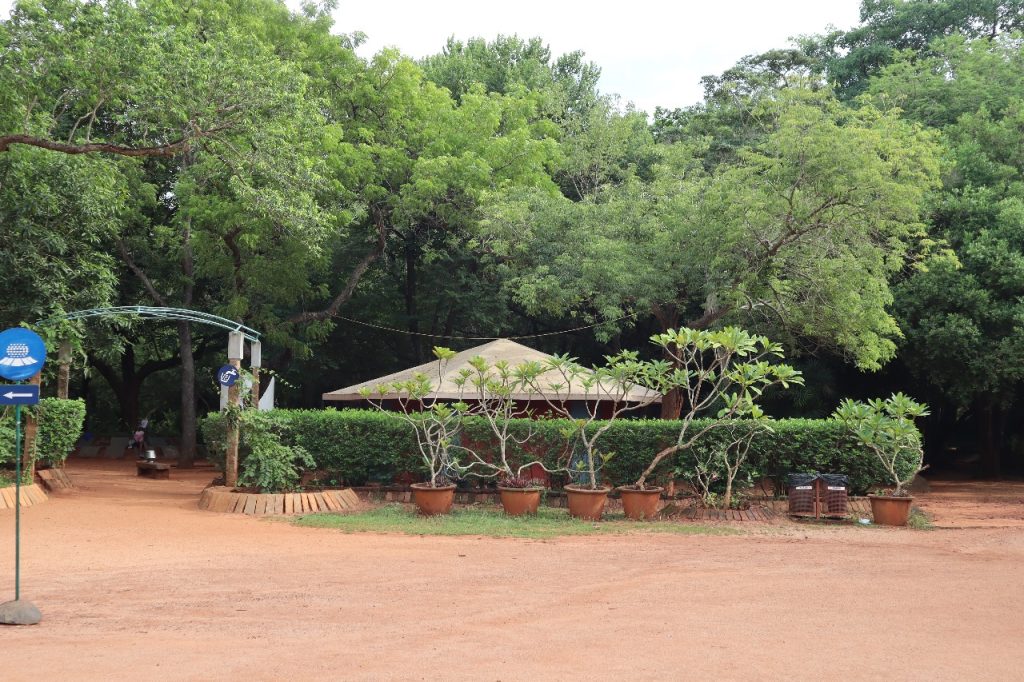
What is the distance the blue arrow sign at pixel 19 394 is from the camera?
689 centimetres

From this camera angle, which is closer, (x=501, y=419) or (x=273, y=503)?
(x=273, y=503)

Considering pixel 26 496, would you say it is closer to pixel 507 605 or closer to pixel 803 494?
pixel 507 605

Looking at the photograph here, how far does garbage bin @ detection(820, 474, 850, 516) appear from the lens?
12.7 m

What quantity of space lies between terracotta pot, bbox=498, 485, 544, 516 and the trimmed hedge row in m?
→ 1.03

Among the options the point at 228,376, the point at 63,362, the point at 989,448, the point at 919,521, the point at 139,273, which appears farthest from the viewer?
the point at 989,448

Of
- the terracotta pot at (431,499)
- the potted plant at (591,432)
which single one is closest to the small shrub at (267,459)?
the terracotta pot at (431,499)

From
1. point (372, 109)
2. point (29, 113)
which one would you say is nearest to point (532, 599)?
point (29, 113)

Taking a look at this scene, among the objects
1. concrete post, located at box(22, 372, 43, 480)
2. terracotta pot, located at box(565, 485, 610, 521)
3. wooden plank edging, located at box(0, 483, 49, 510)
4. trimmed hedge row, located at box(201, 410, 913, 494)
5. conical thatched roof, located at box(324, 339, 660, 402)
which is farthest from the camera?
conical thatched roof, located at box(324, 339, 660, 402)

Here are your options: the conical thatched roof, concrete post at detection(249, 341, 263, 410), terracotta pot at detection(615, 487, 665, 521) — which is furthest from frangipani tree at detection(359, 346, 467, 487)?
terracotta pot at detection(615, 487, 665, 521)

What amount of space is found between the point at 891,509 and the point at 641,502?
3.50 meters

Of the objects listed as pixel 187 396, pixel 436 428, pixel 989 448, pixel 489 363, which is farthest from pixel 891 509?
pixel 187 396

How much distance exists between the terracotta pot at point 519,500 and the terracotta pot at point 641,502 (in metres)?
1.32

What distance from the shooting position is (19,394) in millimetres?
6965

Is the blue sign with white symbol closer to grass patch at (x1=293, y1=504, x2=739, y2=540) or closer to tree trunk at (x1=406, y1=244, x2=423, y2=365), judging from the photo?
grass patch at (x1=293, y1=504, x2=739, y2=540)
